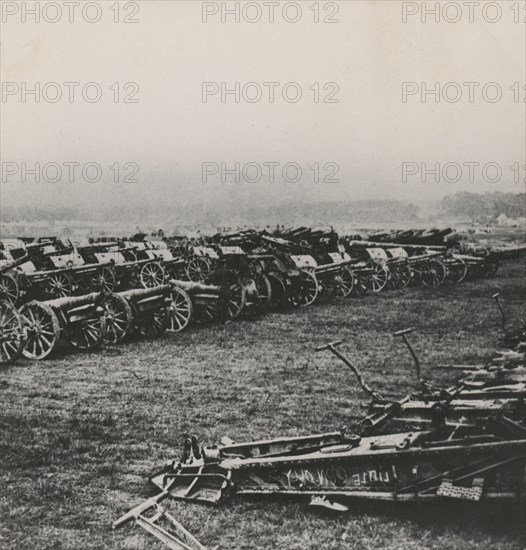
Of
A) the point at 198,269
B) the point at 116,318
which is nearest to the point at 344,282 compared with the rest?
the point at 198,269

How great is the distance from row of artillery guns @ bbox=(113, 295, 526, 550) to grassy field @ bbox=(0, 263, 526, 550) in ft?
0.37

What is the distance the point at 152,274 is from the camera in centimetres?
1241

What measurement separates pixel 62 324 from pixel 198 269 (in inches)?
187

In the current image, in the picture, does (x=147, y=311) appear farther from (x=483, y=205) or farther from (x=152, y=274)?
(x=483, y=205)

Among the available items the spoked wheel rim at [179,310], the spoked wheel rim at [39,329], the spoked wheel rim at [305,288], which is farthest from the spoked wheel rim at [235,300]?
the spoked wheel rim at [39,329]

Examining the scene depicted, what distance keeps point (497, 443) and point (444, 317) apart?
1993 mm

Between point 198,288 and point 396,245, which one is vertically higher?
point 396,245

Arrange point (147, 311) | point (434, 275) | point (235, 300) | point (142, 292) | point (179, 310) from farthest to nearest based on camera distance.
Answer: point (235, 300) < point (179, 310) < point (142, 292) < point (147, 311) < point (434, 275)

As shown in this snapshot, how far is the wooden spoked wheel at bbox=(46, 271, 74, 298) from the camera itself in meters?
10.8

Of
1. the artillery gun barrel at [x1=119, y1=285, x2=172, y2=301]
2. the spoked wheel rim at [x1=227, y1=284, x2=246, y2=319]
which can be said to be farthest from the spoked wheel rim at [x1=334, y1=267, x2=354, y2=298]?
the artillery gun barrel at [x1=119, y1=285, x2=172, y2=301]

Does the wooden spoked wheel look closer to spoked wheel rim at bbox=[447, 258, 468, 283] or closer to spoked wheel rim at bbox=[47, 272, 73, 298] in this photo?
spoked wheel rim at bbox=[47, 272, 73, 298]

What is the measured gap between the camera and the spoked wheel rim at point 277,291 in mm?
8522

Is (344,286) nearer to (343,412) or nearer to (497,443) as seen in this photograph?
(343,412)

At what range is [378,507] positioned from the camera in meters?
4.04
